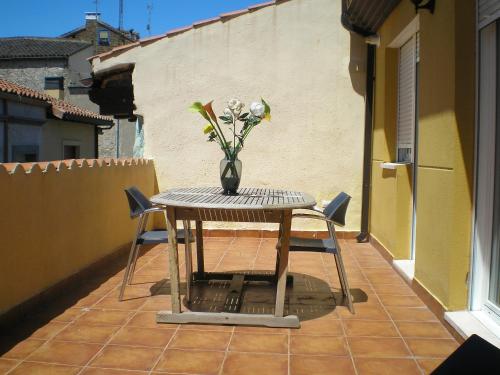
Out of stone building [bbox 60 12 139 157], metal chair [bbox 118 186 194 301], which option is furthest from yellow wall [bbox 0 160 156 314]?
stone building [bbox 60 12 139 157]

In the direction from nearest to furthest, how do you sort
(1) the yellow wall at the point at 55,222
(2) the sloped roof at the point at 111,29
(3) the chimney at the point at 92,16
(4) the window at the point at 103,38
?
(1) the yellow wall at the point at 55,222
(4) the window at the point at 103,38
(2) the sloped roof at the point at 111,29
(3) the chimney at the point at 92,16

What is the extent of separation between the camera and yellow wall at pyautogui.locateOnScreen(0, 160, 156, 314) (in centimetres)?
341

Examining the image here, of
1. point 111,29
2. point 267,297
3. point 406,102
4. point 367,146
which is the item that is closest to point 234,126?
point 267,297

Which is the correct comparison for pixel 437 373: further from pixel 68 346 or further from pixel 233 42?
pixel 233 42

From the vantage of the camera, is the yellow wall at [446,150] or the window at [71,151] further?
the window at [71,151]

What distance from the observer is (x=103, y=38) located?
26.0 metres

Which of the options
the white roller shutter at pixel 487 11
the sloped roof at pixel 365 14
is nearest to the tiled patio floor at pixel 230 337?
the white roller shutter at pixel 487 11

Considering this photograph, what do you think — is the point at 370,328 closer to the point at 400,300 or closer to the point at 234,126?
the point at 400,300

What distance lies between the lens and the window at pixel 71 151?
18297 millimetres

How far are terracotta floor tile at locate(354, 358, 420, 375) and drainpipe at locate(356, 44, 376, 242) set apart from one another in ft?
12.8

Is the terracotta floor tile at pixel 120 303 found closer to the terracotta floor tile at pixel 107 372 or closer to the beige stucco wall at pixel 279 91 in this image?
the terracotta floor tile at pixel 107 372

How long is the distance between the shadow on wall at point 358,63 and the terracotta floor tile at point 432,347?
4232 millimetres

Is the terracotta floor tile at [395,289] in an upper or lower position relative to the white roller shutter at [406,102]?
lower

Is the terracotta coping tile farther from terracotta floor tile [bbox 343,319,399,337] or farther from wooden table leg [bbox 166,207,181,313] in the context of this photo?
terracotta floor tile [bbox 343,319,399,337]
